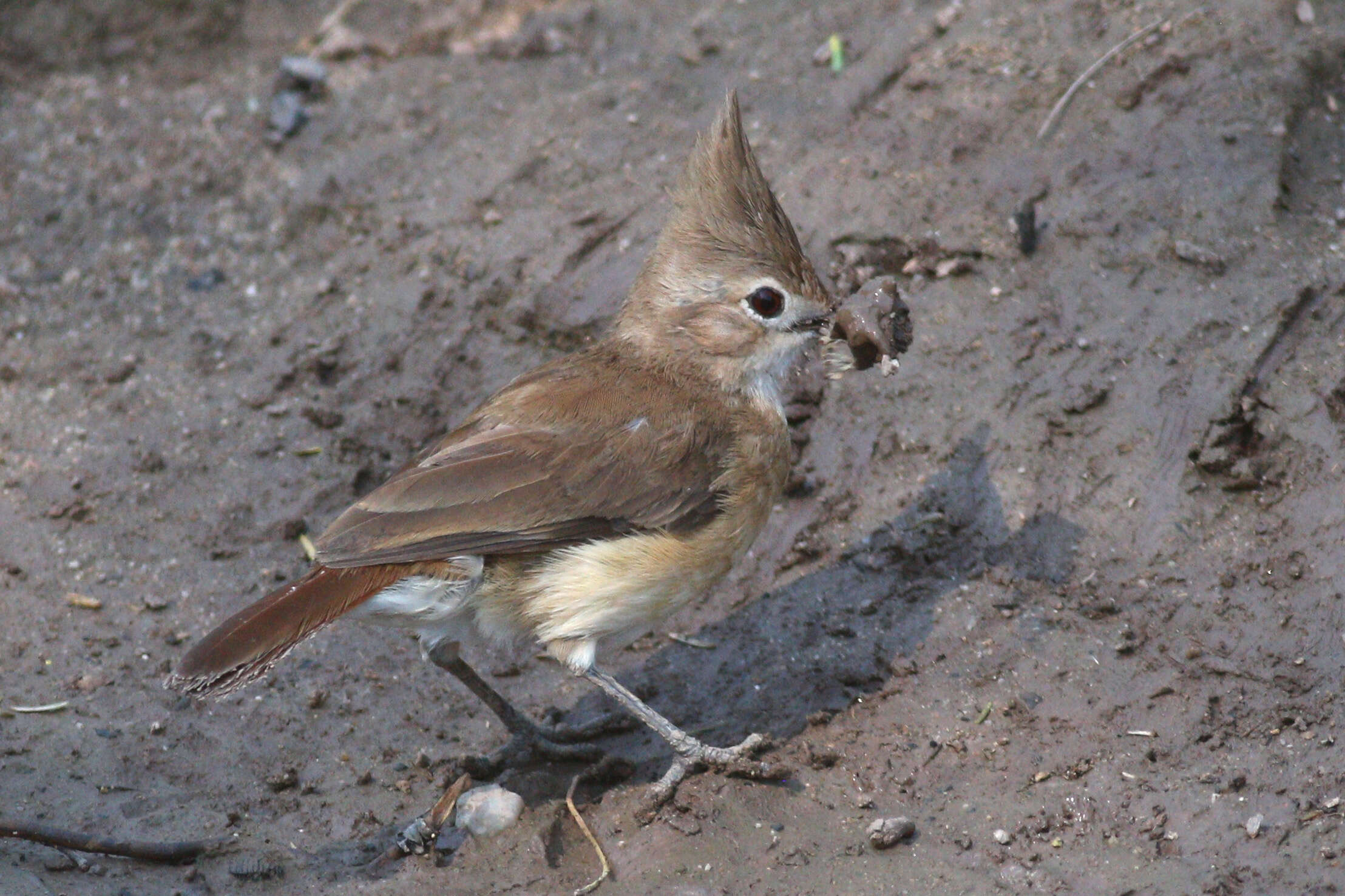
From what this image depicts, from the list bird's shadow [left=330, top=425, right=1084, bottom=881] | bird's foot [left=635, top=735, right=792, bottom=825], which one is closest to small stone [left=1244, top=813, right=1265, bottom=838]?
bird's shadow [left=330, top=425, right=1084, bottom=881]

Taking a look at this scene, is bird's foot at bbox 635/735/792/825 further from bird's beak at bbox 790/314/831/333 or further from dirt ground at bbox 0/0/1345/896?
bird's beak at bbox 790/314/831/333

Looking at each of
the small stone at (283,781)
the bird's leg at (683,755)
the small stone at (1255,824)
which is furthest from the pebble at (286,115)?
the small stone at (1255,824)

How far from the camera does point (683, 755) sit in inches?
195

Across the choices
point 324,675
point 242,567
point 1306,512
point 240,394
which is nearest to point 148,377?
point 240,394

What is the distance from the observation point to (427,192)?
291 inches

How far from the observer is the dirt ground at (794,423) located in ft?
15.2

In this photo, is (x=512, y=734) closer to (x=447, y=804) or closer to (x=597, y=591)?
(x=447, y=804)

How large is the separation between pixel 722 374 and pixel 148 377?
332 centimetres

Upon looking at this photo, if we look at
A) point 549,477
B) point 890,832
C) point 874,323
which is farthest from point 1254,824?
point 549,477

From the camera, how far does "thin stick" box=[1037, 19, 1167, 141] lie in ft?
21.0

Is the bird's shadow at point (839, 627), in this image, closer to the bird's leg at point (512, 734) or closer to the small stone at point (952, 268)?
the bird's leg at point (512, 734)

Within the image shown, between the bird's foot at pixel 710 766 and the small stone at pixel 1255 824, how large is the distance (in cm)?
156

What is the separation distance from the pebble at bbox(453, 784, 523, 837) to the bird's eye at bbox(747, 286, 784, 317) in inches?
83.2

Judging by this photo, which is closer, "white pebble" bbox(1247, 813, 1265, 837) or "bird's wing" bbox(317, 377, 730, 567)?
"white pebble" bbox(1247, 813, 1265, 837)
